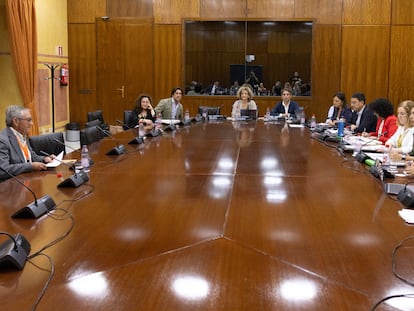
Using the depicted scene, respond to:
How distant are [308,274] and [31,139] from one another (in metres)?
3.07

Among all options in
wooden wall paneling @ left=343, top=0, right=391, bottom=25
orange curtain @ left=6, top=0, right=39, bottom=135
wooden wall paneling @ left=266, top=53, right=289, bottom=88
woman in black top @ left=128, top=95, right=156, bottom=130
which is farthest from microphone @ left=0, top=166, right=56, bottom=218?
wooden wall paneling @ left=266, top=53, right=289, bottom=88

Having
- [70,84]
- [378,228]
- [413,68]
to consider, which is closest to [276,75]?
[413,68]

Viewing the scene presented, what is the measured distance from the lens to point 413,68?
8.92 m

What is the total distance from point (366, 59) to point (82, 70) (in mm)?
4849

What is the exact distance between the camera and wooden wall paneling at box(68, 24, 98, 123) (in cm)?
938

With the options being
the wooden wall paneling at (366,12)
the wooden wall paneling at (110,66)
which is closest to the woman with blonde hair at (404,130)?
the wooden wall paneling at (366,12)

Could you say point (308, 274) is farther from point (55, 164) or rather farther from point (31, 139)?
point (31, 139)

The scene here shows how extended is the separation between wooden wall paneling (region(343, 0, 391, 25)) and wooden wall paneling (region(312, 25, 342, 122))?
26 centimetres

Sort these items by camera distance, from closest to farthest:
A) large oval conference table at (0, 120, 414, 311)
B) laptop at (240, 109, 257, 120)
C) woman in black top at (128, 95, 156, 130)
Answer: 1. large oval conference table at (0, 120, 414, 311)
2. woman in black top at (128, 95, 156, 130)
3. laptop at (240, 109, 257, 120)

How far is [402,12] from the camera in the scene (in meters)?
8.87

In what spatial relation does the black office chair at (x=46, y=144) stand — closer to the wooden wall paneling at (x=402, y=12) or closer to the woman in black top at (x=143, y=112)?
the woman in black top at (x=143, y=112)

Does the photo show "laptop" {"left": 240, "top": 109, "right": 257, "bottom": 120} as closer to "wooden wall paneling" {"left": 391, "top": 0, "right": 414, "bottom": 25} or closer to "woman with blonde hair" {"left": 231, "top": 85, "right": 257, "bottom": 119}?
"woman with blonde hair" {"left": 231, "top": 85, "right": 257, "bottom": 119}

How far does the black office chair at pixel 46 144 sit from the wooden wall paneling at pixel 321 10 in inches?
229

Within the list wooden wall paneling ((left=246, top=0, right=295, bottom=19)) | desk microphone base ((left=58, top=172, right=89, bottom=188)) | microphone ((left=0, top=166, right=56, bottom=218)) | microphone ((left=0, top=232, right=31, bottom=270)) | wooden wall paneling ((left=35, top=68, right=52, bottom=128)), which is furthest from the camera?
wooden wall paneling ((left=246, top=0, right=295, bottom=19))
